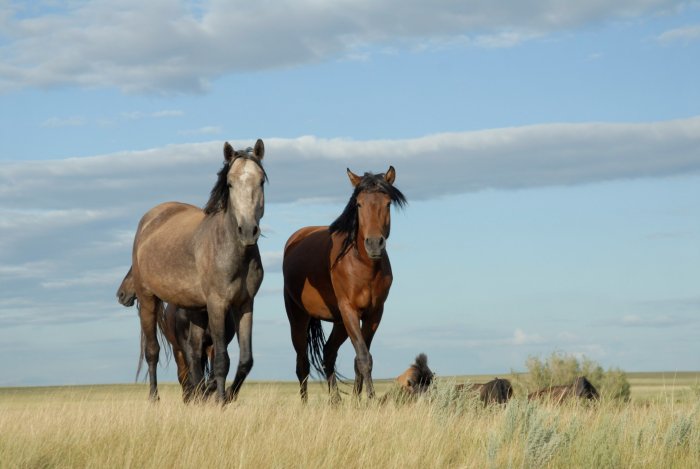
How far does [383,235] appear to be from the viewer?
1218cm

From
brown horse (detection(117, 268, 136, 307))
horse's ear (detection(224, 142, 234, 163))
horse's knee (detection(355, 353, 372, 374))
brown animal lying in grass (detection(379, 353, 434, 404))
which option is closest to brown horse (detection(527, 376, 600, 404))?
brown animal lying in grass (detection(379, 353, 434, 404))

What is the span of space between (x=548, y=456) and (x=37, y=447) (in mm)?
4517

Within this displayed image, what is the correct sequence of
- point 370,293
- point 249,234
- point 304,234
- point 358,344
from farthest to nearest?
point 304,234 → point 370,293 → point 358,344 → point 249,234

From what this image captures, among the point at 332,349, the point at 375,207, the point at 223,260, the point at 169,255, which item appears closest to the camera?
the point at 223,260

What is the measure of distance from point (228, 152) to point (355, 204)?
200 centimetres

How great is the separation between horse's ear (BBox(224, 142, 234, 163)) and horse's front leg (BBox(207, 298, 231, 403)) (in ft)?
5.70

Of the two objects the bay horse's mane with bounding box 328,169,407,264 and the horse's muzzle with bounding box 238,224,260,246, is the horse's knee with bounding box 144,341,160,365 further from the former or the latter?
the horse's muzzle with bounding box 238,224,260,246

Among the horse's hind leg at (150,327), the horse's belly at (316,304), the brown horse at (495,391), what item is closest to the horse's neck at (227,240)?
the horse's belly at (316,304)

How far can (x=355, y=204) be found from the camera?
1287 cm

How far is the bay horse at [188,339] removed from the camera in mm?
13406

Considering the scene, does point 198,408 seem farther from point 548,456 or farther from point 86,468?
point 548,456

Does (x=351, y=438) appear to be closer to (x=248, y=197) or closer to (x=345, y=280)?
(x=248, y=197)

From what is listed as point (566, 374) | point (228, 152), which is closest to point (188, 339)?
point (228, 152)

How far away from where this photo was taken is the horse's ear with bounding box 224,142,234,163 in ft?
38.5
